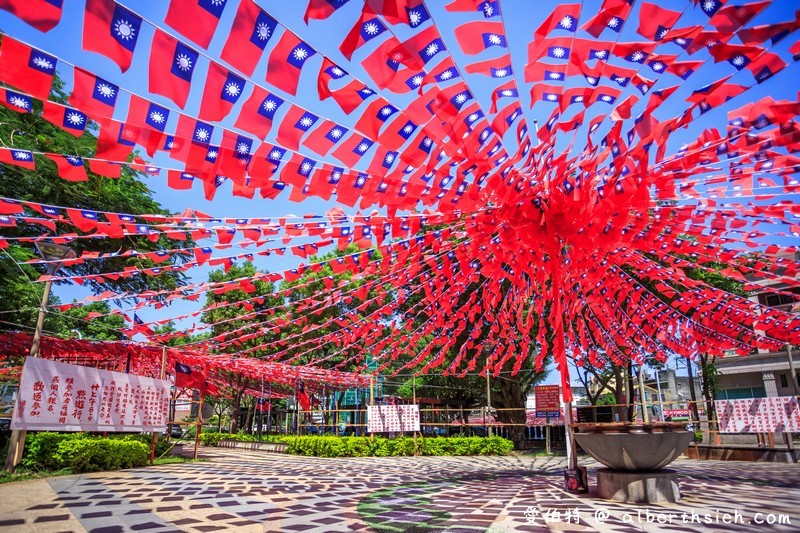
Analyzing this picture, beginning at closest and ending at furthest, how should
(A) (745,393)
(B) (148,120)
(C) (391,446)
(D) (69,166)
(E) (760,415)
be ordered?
(B) (148,120)
(D) (69,166)
(E) (760,415)
(C) (391,446)
(A) (745,393)

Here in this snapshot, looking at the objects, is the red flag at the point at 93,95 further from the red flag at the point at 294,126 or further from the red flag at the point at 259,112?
the red flag at the point at 294,126

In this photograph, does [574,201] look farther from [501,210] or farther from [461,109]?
[461,109]

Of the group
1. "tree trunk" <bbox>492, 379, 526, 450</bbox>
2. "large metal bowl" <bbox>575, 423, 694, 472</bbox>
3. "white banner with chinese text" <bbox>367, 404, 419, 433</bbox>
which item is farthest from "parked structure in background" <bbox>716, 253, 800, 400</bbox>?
"large metal bowl" <bbox>575, 423, 694, 472</bbox>

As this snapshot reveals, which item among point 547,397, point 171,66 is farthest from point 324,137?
point 547,397

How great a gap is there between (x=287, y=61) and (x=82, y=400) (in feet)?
25.1

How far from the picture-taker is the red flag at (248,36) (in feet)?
10.3

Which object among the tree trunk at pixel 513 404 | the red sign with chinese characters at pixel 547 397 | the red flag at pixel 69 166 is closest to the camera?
the red flag at pixel 69 166

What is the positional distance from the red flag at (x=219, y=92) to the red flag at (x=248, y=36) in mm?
242

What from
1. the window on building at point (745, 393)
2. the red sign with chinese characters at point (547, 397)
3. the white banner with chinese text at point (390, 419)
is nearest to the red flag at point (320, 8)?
the white banner with chinese text at point (390, 419)

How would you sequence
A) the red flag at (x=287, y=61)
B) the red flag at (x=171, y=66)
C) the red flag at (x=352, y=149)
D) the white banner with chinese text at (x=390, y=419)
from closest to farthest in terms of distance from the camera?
1. the red flag at (x=171, y=66)
2. the red flag at (x=287, y=61)
3. the red flag at (x=352, y=149)
4. the white banner with chinese text at (x=390, y=419)

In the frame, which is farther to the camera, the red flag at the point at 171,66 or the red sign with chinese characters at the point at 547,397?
the red sign with chinese characters at the point at 547,397

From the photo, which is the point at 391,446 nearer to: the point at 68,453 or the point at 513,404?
the point at 513,404

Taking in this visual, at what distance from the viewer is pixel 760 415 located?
45.4 feet

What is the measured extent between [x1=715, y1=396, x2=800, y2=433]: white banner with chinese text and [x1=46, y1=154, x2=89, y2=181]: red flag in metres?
17.1
